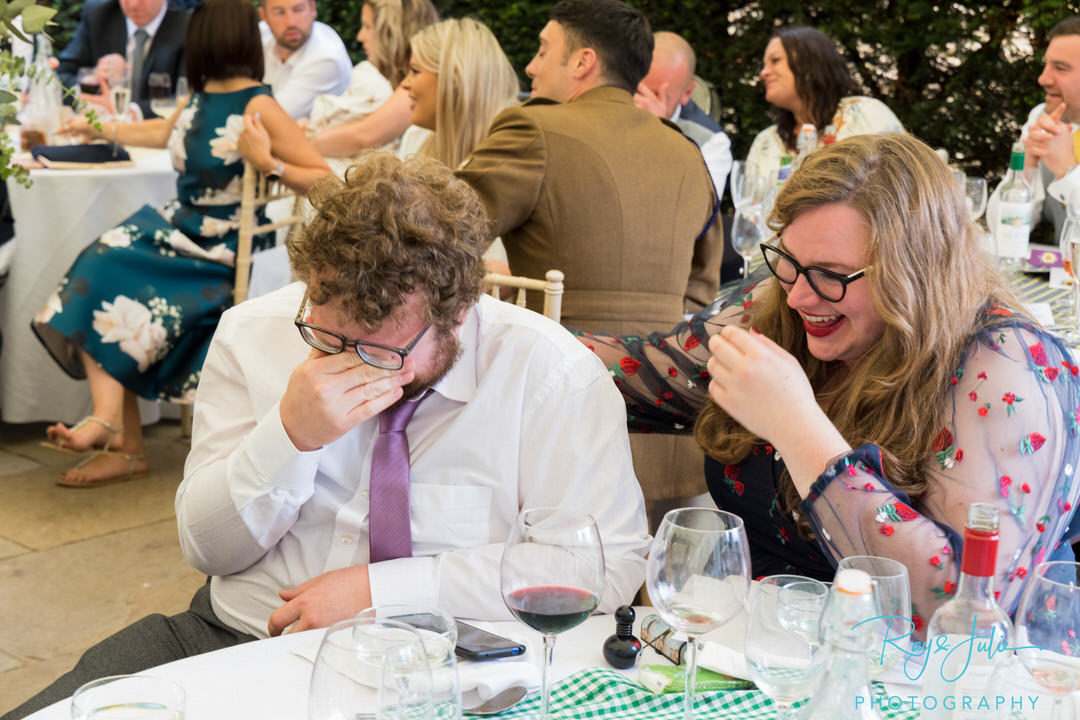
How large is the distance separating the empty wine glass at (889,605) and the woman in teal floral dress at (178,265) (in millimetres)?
3145

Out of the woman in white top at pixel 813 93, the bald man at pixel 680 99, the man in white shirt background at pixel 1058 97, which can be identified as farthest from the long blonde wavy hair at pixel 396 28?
the man in white shirt background at pixel 1058 97

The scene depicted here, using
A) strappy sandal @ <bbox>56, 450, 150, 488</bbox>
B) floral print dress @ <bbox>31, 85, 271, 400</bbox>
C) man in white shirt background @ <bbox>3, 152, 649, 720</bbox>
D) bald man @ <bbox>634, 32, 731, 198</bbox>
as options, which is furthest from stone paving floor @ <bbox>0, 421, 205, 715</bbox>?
bald man @ <bbox>634, 32, 731, 198</bbox>

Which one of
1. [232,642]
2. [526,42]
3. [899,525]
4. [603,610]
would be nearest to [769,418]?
[899,525]

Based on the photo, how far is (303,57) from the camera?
5.73m

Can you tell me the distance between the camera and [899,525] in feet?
4.62

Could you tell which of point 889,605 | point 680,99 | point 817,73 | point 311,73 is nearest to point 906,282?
point 889,605

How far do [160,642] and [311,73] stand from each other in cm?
444

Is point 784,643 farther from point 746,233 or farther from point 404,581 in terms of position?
point 746,233

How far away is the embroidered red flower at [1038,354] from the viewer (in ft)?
4.96

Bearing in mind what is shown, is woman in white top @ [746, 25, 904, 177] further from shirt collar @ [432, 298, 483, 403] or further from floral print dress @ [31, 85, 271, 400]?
shirt collar @ [432, 298, 483, 403]

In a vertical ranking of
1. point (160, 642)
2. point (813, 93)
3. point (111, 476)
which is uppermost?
point (813, 93)

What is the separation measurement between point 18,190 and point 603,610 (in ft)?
10.8

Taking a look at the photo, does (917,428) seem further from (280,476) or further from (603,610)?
(280,476)

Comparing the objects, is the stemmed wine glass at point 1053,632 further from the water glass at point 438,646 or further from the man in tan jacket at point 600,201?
the man in tan jacket at point 600,201
